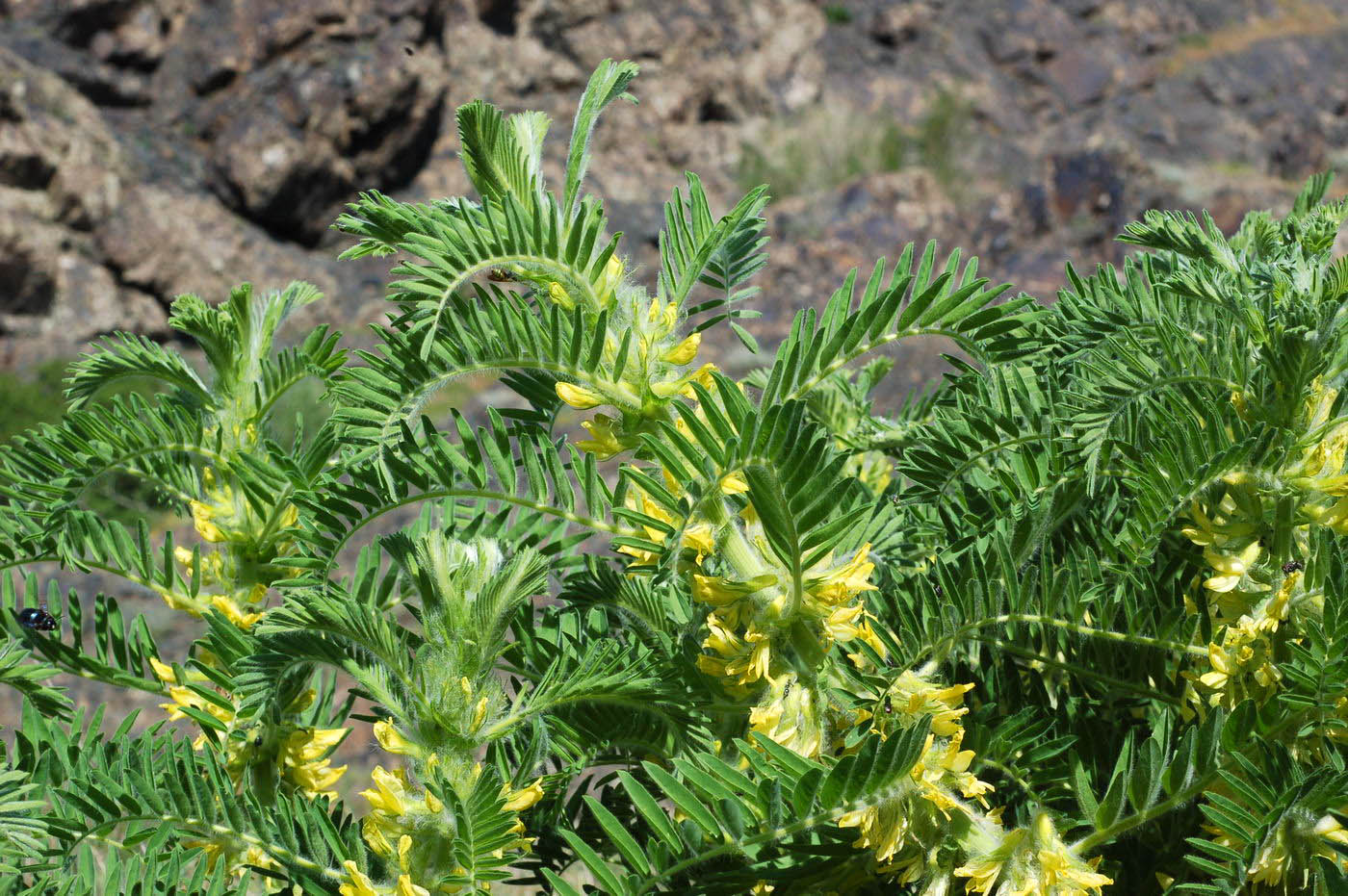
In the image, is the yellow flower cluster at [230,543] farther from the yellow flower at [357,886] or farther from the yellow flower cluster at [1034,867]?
the yellow flower cluster at [1034,867]

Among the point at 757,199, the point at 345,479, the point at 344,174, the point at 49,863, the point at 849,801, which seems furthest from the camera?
the point at 344,174

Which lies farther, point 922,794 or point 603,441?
point 603,441

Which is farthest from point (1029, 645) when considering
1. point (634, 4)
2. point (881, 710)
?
point (634, 4)

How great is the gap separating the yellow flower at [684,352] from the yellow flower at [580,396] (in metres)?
0.07

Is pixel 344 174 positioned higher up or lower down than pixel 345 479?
lower down

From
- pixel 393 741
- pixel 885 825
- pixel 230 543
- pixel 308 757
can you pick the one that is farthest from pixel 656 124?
pixel 885 825

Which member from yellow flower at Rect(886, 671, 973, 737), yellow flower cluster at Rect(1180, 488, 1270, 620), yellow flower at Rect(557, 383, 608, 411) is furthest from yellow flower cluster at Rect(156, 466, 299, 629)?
yellow flower cluster at Rect(1180, 488, 1270, 620)

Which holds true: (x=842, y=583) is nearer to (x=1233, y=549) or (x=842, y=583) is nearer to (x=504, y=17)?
(x=1233, y=549)

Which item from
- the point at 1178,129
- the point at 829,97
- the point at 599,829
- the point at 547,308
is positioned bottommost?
the point at 1178,129

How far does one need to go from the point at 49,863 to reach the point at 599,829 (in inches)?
18.8

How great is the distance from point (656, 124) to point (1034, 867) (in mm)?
9113

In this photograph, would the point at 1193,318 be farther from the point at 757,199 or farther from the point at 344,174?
the point at 344,174

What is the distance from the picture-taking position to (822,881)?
954 mm

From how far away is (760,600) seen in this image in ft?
2.85
